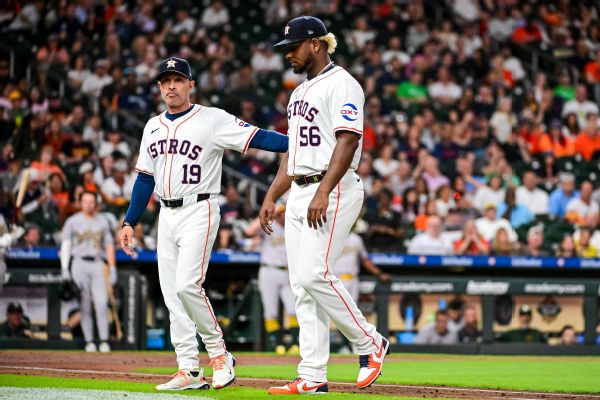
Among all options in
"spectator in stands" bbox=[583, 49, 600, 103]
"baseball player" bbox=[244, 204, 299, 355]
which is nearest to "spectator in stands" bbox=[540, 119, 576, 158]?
"spectator in stands" bbox=[583, 49, 600, 103]

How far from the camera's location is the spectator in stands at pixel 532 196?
1490cm

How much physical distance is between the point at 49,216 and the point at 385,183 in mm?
4429

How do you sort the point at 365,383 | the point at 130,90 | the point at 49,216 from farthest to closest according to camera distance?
the point at 130,90
the point at 49,216
the point at 365,383

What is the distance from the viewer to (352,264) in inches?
503

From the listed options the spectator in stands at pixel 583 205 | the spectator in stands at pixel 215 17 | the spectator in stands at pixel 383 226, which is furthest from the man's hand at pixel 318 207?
the spectator in stands at pixel 215 17

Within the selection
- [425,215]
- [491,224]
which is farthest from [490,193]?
[425,215]

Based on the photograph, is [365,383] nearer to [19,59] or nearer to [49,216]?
[49,216]

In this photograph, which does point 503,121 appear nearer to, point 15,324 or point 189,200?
point 15,324

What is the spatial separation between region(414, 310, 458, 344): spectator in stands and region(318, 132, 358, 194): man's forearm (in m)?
7.44

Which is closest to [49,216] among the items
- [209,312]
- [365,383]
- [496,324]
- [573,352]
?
[496,324]

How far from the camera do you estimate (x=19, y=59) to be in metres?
16.5

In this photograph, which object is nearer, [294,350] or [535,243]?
[294,350]

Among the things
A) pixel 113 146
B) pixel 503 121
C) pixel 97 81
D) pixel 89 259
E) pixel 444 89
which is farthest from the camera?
pixel 444 89

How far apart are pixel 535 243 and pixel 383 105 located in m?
4.49
